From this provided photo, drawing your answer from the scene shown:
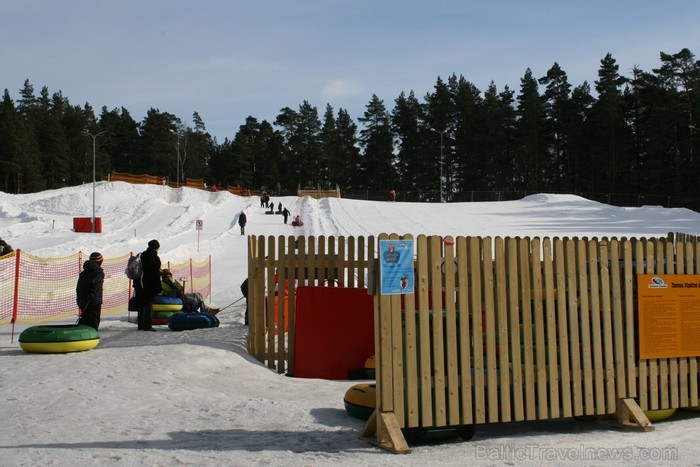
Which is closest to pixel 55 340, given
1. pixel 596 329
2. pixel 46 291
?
pixel 596 329

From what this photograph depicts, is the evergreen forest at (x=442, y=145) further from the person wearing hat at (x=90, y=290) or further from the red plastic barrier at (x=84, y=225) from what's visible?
the person wearing hat at (x=90, y=290)

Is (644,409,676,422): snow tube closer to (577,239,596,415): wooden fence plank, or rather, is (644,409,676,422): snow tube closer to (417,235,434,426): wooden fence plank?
(577,239,596,415): wooden fence plank

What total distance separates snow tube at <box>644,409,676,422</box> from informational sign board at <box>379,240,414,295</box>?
10.7 feet

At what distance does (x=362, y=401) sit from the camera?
6.90m

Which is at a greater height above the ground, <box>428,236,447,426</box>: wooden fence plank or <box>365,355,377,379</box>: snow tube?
<box>428,236,447,426</box>: wooden fence plank

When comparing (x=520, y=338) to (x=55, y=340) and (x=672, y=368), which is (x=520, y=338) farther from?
(x=55, y=340)

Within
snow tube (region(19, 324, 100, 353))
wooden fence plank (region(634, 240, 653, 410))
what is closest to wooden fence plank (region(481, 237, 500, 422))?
wooden fence plank (region(634, 240, 653, 410))

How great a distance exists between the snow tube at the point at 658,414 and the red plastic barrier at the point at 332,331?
3754 mm

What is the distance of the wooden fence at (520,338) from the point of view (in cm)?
629

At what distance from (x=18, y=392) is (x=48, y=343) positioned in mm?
2038

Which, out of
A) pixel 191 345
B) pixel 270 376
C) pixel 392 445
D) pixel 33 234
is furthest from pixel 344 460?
pixel 33 234

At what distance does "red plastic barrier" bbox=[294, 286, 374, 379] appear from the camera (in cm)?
965

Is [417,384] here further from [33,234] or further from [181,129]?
[181,129]

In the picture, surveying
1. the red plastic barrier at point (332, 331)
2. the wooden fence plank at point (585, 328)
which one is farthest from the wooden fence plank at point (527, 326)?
the red plastic barrier at point (332, 331)
